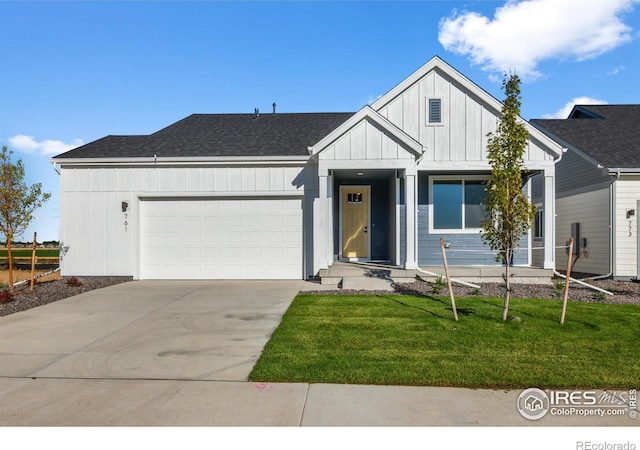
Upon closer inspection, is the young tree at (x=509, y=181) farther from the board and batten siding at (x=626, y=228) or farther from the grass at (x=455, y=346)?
the board and batten siding at (x=626, y=228)

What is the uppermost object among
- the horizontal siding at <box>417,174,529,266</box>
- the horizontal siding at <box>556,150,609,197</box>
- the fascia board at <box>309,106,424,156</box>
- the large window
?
the fascia board at <box>309,106,424,156</box>

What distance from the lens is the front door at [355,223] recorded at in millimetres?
12844

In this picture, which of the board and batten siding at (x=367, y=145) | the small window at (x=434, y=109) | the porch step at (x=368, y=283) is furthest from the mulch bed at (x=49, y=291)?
the small window at (x=434, y=109)

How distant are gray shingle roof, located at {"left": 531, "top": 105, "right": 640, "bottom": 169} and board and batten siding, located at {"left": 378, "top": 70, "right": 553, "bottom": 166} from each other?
4.18 m

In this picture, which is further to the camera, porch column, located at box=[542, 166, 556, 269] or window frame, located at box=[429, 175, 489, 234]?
window frame, located at box=[429, 175, 489, 234]

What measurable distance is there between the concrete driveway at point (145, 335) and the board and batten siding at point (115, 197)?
272 centimetres

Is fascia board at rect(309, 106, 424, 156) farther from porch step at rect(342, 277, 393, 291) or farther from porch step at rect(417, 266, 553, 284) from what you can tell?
porch step at rect(342, 277, 393, 291)

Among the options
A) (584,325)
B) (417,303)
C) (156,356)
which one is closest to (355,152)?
(417,303)

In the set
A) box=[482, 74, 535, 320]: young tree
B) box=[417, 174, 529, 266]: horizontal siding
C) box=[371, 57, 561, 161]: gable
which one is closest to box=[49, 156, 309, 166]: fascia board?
box=[371, 57, 561, 161]: gable

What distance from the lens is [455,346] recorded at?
5.29 metres

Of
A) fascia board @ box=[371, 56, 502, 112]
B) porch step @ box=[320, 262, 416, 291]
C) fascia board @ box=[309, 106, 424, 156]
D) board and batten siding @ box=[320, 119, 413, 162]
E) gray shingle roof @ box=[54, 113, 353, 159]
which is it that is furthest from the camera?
gray shingle roof @ box=[54, 113, 353, 159]

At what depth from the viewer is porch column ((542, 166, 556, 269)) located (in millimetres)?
10875

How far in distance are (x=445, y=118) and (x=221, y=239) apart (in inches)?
296
